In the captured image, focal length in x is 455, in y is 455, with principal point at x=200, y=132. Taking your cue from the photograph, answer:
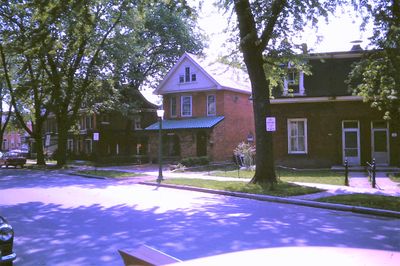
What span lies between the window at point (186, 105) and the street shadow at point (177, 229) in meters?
27.1

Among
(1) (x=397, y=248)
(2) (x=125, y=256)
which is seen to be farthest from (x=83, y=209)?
(2) (x=125, y=256)

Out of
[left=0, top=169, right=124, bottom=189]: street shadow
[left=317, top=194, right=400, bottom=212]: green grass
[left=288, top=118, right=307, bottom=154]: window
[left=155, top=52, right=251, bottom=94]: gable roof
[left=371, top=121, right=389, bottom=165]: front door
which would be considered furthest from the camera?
[left=155, top=52, right=251, bottom=94]: gable roof

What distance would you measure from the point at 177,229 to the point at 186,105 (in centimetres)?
3175

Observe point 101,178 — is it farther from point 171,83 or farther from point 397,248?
point 397,248

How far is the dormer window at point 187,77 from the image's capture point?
4012 centimetres

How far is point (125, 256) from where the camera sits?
3.30m

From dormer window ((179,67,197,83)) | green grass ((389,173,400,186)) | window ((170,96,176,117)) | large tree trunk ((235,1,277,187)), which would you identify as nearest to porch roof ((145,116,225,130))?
window ((170,96,176,117))

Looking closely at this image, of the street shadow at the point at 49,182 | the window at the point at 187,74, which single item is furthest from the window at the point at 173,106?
the street shadow at the point at 49,182

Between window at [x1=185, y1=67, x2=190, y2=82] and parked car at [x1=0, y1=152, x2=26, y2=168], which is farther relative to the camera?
parked car at [x1=0, y1=152, x2=26, y2=168]

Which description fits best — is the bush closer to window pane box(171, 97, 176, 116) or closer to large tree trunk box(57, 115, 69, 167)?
window pane box(171, 97, 176, 116)

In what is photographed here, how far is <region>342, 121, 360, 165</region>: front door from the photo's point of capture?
27.4 metres

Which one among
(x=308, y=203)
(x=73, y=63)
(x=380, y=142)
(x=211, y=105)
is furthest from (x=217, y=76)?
(x=308, y=203)

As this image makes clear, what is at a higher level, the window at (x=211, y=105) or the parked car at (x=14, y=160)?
the window at (x=211, y=105)

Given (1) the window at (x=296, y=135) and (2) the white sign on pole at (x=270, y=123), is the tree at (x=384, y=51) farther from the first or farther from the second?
(1) the window at (x=296, y=135)
